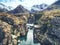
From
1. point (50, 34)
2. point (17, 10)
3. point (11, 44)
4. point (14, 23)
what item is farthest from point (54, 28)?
point (17, 10)

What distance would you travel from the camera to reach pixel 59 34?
2627cm

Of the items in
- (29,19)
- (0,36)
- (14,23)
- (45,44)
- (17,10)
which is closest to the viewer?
(0,36)

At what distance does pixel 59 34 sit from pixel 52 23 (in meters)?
2.34

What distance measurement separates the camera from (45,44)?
26.9 meters

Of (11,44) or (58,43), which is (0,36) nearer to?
(11,44)

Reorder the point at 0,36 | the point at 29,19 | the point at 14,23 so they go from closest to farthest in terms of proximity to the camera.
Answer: the point at 0,36 < the point at 14,23 < the point at 29,19

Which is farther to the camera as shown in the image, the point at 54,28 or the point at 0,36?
the point at 54,28

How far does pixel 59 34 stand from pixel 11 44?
20.7ft

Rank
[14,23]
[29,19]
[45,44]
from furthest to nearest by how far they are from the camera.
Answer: [29,19] < [14,23] < [45,44]

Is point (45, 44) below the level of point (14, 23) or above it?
below

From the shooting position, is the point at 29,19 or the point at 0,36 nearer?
the point at 0,36

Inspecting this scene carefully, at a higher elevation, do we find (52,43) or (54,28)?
(54,28)

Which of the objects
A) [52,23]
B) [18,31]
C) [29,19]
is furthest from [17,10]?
[52,23]

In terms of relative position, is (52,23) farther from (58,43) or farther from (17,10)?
(17,10)
